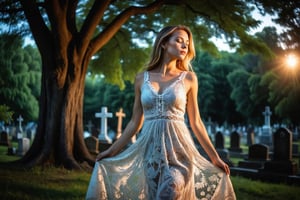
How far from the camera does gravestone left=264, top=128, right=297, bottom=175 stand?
33.1 feet

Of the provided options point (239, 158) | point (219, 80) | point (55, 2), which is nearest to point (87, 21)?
point (55, 2)

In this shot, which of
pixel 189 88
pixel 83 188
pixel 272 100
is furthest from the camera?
pixel 272 100

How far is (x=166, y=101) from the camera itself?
2.74 metres

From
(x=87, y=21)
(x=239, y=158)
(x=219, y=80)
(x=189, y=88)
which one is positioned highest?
(x=219, y=80)

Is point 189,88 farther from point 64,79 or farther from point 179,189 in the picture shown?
point 64,79

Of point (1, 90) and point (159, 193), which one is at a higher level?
point (1, 90)

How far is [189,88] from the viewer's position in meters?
2.88

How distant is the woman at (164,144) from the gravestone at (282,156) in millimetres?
8093

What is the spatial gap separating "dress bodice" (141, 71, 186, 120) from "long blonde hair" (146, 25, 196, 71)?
0.87ft

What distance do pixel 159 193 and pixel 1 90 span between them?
11.4 metres

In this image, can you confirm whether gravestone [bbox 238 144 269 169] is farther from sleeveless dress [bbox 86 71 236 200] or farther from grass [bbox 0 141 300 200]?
sleeveless dress [bbox 86 71 236 200]

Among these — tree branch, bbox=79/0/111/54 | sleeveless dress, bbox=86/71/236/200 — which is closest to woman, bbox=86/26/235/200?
sleeveless dress, bbox=86/71/236/200

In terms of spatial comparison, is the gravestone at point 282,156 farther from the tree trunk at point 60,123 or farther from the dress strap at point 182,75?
the dress strap at point 182,75

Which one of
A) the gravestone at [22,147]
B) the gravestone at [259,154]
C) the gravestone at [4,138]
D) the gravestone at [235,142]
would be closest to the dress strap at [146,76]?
the gravestone at [259,154]
